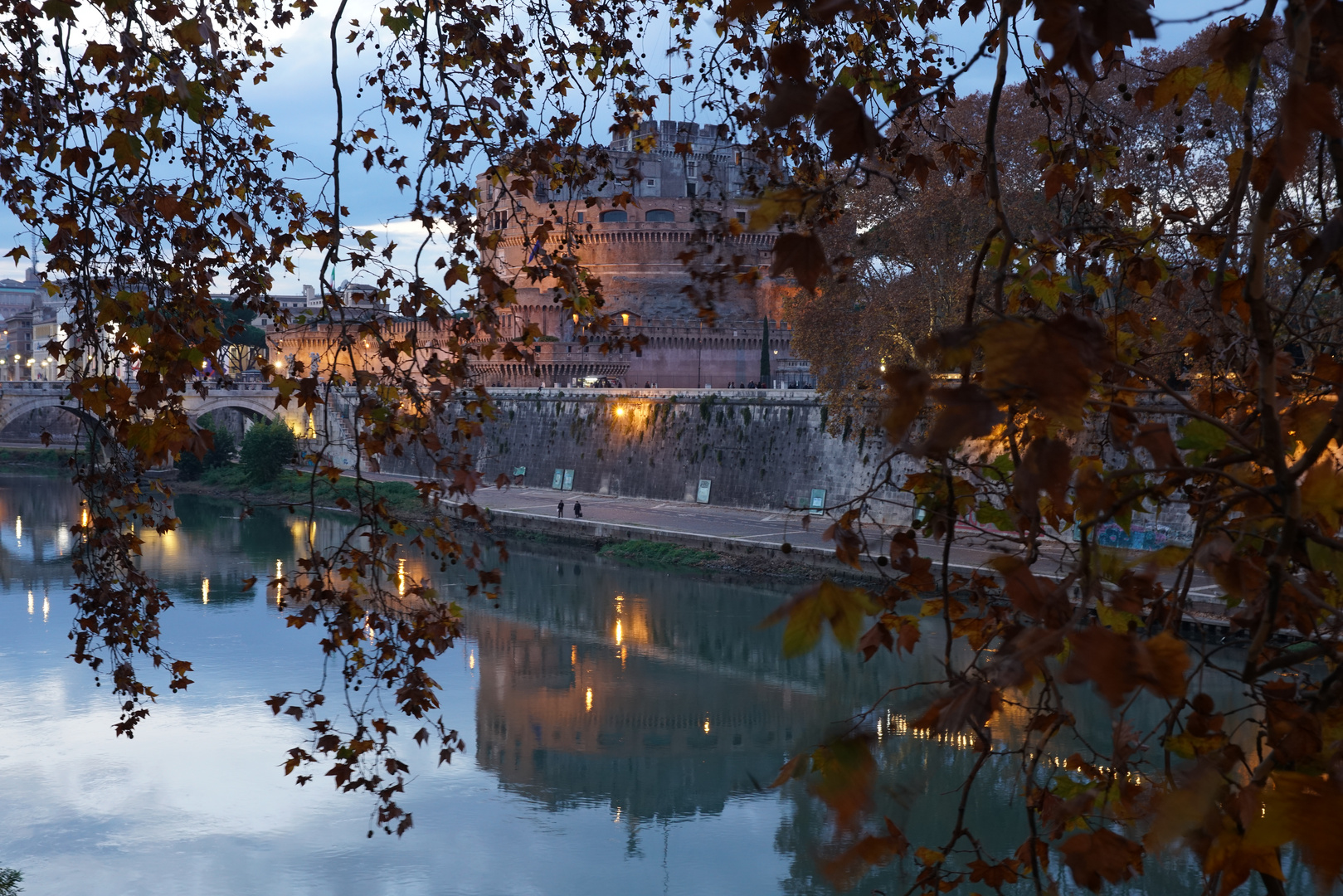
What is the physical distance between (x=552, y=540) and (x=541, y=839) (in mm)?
10755

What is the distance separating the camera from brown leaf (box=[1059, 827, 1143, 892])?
150 cm

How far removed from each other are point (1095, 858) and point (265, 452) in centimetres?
2672

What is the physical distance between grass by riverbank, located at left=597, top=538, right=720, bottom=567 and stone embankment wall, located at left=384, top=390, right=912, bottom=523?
2479 millimetres

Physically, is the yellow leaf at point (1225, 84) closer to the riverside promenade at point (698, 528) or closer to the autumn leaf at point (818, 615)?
the autumn leaf at point (818, 615)

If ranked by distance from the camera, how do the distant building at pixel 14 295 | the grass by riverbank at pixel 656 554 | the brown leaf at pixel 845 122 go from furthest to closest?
1. the distant building at pixel 14 295
2. the grass by riverbank at pixel 656 554
3. the brown leaf at pixel 845 122

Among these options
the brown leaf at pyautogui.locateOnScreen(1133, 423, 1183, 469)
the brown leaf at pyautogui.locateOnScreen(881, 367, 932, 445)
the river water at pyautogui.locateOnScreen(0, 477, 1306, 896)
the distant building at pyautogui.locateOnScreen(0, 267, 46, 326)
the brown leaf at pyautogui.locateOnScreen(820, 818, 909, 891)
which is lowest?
the river water at pyautogui.locateOnScreen(0, 477, 1306, 896)

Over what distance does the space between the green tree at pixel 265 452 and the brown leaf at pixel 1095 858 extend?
26.2 metres

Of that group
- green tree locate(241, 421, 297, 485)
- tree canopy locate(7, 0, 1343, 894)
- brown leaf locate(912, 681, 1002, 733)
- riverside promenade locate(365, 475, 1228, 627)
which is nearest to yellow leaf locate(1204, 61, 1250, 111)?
tree canopy locate(7, 0, 1343, 894)

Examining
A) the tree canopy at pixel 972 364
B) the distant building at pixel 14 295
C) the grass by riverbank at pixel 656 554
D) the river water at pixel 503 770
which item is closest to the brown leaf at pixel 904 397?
the tree canopy at pixel 972 364

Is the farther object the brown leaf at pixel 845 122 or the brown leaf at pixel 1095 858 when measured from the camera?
the brown leaf at pixel 1095 858

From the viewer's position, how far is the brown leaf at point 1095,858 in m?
1.50

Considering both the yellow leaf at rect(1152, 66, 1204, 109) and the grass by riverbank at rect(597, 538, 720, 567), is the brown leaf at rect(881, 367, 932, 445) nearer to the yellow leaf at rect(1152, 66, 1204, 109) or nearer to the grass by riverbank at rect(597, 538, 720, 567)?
the yellow leaf at rect(1152, 66, 1204, 109)

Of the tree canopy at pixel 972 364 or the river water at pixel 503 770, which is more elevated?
the tree canopy at pixel 972 364

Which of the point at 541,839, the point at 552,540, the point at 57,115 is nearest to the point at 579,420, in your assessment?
the point at 552,540
